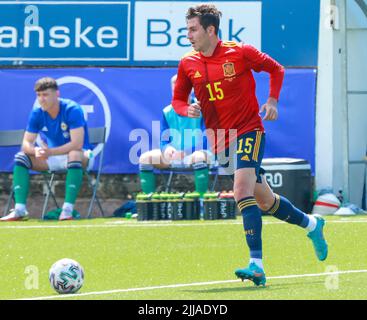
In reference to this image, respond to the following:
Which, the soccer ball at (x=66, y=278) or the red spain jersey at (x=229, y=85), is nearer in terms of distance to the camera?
the soccer ball at (x=66, y=278)

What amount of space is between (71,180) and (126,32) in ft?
8.95

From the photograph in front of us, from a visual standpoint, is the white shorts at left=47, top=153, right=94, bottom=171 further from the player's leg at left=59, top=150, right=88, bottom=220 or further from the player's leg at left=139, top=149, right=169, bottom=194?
the player's leg at left=139, top=149, right=169, bottom=194

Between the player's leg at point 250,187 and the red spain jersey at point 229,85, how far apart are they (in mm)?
118

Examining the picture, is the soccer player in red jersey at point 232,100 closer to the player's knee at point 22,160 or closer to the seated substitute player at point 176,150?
the seated substitute player at point 176,150

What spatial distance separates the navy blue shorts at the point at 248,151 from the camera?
9.22 metres

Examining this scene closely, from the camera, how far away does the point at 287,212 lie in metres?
9.66

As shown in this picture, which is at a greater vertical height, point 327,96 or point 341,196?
point 327,96

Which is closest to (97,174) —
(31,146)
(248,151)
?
(31,146)

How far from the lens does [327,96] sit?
1761cm

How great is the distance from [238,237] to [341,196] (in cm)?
466

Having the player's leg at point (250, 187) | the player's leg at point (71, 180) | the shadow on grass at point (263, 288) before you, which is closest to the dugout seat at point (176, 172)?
the player's leg at point (71, 180)

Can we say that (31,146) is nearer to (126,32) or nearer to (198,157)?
(198,157)
